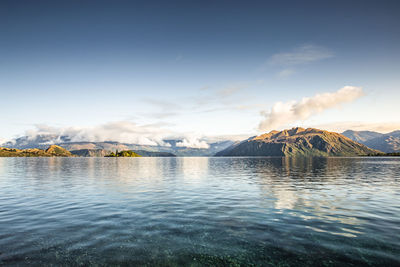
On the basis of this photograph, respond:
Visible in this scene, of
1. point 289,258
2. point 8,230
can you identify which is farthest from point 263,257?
point 8,230

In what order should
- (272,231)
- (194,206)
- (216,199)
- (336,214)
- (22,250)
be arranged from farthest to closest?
(216,199)
(194,206)
(336,214)
(272,231)
(22,250)

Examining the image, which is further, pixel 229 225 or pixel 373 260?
pixel 229 225

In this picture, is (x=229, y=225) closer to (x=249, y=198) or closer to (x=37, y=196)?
(x=249, y=198)

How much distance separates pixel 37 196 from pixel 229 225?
3509 cm

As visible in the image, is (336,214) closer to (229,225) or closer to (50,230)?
(229,225)

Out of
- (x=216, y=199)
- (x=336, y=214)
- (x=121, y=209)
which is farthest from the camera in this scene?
(x=216, y=199)

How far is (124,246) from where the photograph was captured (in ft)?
56.3

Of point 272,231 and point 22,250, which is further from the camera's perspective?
point 272,231

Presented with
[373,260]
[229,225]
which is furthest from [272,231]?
[373,260]

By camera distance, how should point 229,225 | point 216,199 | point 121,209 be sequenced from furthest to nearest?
point 216,199 → point 121,209 → point 229,225

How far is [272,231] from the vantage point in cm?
2045

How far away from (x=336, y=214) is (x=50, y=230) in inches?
1232

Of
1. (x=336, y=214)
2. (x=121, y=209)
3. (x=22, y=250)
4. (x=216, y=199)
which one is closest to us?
(x=22, y=250)

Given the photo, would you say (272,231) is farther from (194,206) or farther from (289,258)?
(194,206)
